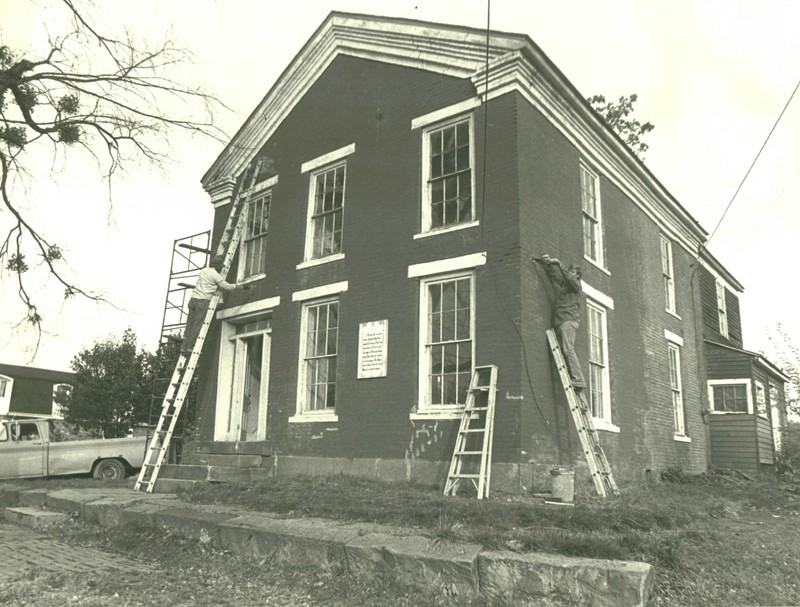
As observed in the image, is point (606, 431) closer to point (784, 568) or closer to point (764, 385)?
point (784, 568)

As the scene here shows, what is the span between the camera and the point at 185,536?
7.42m

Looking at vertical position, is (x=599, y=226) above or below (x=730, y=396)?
above

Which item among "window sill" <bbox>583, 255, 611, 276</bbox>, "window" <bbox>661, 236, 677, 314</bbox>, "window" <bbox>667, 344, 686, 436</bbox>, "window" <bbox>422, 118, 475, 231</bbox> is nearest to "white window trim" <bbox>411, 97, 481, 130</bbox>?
"window" <bbox>422, 118, 475, 231</bbox>

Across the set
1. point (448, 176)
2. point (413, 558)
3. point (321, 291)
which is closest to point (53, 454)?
point (321, 291)

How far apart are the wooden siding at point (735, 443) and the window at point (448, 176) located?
35.9 feet

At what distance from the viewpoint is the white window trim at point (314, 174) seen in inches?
496

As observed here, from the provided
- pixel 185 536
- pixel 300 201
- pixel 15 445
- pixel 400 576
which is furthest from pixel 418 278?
pixel 15 445

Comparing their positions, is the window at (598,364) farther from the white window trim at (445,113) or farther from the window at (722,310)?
the window at (722,310)

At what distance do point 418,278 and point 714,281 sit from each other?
1362 centimetres

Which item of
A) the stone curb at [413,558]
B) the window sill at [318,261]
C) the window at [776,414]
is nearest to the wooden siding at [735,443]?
the window at [776,414]

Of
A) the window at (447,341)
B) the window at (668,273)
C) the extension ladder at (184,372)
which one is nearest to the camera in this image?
the window at (447,341)

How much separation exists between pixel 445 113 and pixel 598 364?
17.0ft

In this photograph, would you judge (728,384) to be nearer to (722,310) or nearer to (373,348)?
(722,310)

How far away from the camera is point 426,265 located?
35.2 feet
